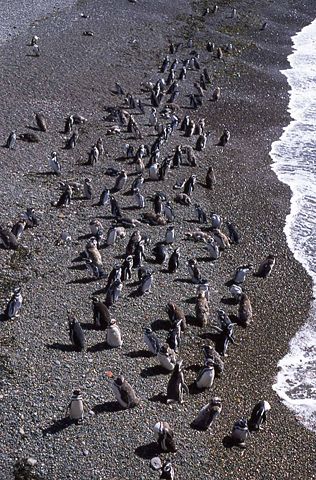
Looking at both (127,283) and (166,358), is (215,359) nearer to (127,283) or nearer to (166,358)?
(166,358)

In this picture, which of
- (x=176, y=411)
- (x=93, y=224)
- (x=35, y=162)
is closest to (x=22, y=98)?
(x=35, y=162)

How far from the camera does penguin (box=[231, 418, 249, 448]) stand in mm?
12844

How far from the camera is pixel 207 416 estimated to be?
13008 mm

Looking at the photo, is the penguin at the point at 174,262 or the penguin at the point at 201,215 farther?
the penguin at the point at 201,215

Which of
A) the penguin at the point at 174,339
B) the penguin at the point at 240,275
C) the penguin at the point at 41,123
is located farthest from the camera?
the penguin at the point at 41,123

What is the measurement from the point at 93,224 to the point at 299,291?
6.07 metres

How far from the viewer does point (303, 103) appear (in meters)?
34.0

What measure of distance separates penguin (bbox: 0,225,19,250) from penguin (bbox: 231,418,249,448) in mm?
7821

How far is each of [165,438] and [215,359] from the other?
2901 millimetres

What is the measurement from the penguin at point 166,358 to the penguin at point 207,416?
148cm

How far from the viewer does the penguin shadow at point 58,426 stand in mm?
12086

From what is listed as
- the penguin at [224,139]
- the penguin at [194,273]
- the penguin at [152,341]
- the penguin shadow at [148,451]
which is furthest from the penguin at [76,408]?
the penguin at [224,139]

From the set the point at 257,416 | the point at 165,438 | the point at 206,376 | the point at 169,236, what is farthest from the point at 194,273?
the point at 165,438

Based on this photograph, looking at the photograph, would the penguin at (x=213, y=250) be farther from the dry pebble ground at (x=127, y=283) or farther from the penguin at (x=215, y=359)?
the penguin at (x=215, y=359)
